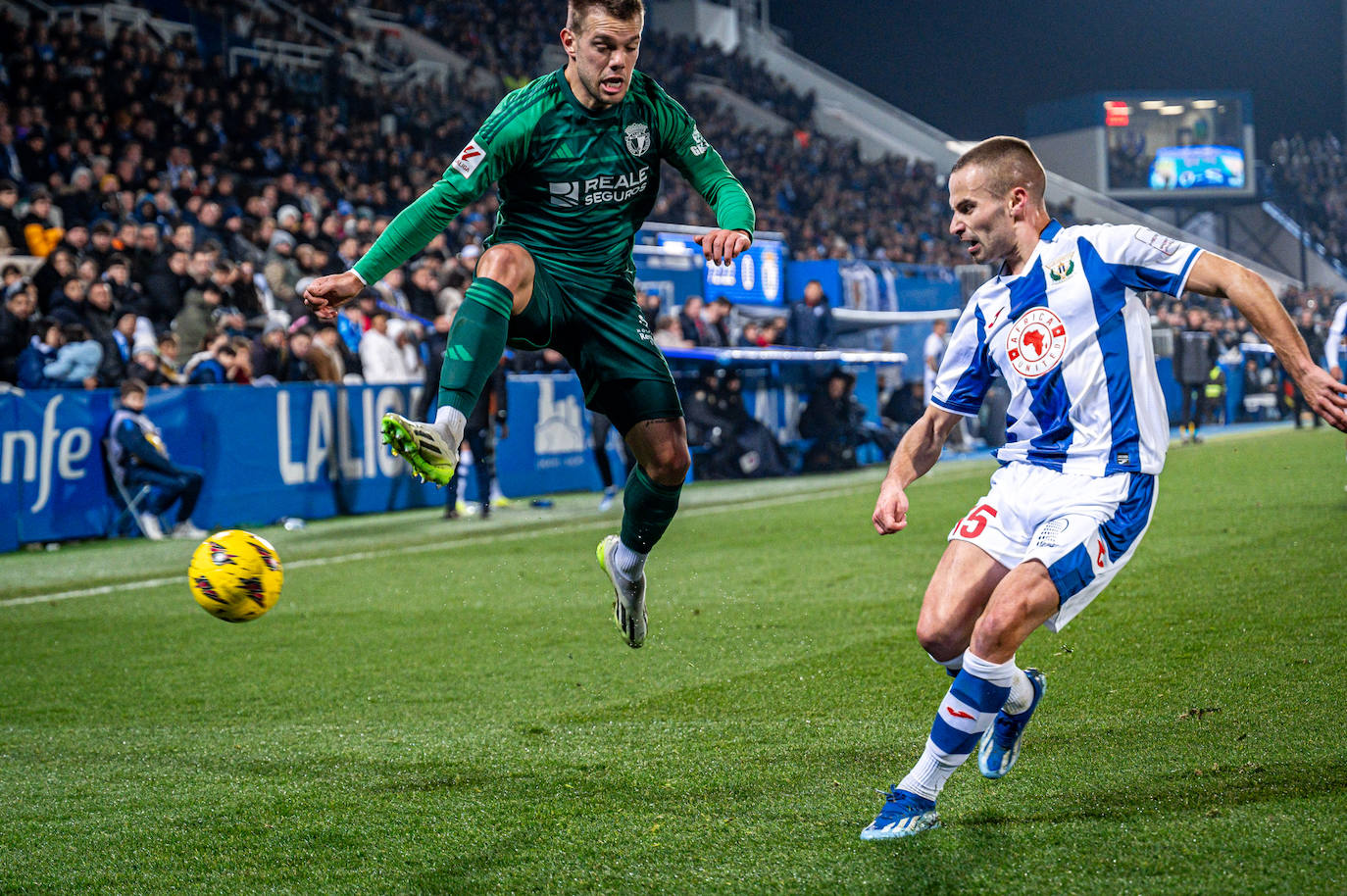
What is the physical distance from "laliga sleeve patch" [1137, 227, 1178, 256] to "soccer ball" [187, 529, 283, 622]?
3603 millimetres

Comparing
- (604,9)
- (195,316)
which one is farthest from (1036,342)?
(195,316)

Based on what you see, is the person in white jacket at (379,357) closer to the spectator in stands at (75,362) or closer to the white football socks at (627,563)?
the spectator in stands at (75,362)

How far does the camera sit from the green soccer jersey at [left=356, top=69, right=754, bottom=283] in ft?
14.4

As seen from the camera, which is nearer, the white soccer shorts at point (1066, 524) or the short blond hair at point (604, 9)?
the white soccer shorts at point (1066, 524)

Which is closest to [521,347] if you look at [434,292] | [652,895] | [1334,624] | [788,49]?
[652,895]

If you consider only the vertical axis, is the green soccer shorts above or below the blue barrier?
above

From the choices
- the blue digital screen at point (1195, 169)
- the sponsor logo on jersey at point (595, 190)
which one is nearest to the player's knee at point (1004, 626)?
the sponsor logo on jersey at point (595, 190)

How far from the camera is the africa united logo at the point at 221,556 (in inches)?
212

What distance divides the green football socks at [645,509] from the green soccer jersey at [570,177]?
0.92 metres

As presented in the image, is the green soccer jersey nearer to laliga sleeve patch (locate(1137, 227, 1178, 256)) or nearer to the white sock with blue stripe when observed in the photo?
laliga sleeve patch (locate(1137, 227, 1178, 256))

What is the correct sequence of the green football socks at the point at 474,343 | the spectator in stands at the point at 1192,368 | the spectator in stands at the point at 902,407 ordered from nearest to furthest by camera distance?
the green football socks at the point at 474,343, the spectator in stands at the point at 902,407, the spectator in stands at the point at 1192,368

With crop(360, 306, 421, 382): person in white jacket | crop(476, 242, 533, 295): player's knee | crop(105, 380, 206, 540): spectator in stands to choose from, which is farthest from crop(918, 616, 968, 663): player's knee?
crop(360, 306, 421, 382): person in white jacket

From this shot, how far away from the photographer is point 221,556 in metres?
5.41

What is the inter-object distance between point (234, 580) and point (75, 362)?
8.10m
